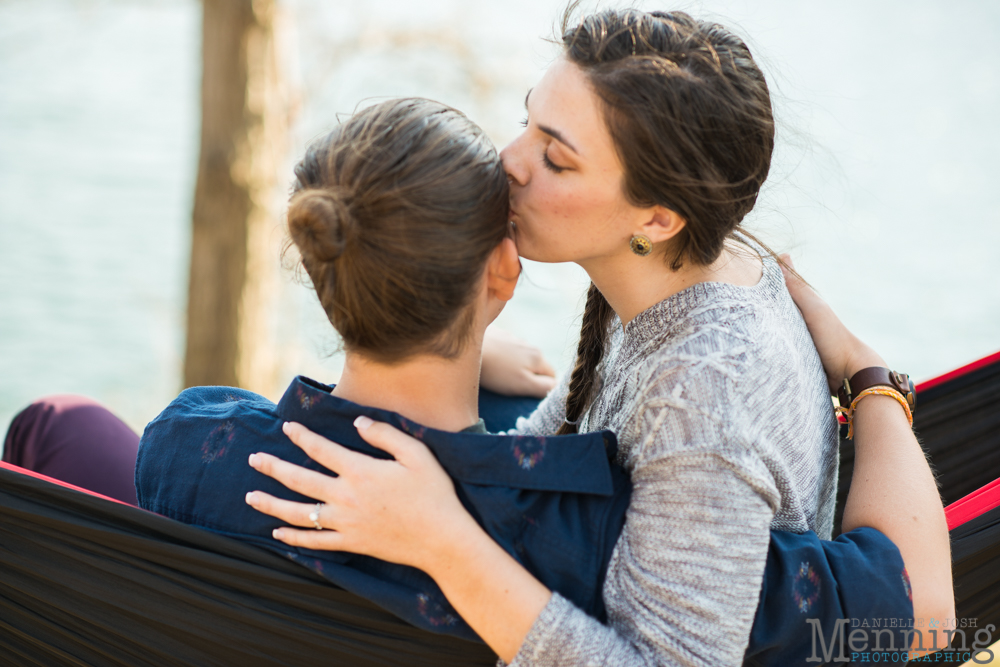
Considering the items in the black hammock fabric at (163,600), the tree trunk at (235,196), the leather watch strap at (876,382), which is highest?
the tree trunk at (235,196)

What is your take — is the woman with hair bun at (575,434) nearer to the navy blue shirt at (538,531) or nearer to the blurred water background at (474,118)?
the navy blue shirt at (538,531)

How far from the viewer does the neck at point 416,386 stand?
3.78 feet

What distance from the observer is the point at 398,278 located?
1.04m

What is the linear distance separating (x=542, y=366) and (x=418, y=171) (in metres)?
1.08

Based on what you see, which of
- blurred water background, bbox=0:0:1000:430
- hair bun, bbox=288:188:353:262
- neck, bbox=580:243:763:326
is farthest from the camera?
blurred water background, bbox=0:0:1000:430

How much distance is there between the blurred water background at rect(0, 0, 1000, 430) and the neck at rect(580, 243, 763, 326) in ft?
0.50

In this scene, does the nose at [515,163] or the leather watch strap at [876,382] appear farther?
the leather watch strap at [876,382]

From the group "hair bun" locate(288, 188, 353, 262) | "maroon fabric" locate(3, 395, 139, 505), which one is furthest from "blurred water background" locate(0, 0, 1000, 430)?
"maroon fabric" locate(3, 395, 139, 505)

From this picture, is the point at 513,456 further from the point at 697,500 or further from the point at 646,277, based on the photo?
the point at 646,277

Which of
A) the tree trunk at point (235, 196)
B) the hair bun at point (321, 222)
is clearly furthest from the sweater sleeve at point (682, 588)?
the tree trunk at point (235, 196)

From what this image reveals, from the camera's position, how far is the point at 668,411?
1.10 m

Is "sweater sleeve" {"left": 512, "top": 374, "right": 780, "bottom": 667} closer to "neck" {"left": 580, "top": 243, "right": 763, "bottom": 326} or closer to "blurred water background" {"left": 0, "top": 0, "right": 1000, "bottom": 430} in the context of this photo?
"neck" {"left": 580, "top": 243, "right": 763, "bottom": 326}

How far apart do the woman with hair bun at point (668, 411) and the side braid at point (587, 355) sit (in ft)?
0.22

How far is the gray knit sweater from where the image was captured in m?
1.03
